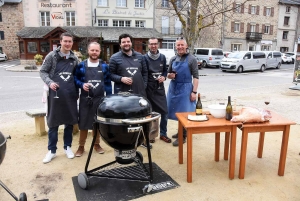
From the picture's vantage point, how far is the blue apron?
4.31m

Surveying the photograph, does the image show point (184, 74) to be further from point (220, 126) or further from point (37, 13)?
point (37, 13)

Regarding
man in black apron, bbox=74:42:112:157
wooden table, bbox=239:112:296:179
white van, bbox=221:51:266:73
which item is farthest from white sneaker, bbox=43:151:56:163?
white van, bbox=221:51:266:73

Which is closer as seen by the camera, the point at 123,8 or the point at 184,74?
the point at 184,74

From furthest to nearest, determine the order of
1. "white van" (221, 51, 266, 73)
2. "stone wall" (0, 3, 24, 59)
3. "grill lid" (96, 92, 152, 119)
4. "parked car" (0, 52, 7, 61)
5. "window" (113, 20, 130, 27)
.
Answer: "stone wall" (0, 3, 24, 59) < "parked car" (0, 52, 7, 61) < "window" (113, 20, 130, 27) < "white van" (221, 51, 266, 73) < "grill lid" (96, 92, 152, 119)

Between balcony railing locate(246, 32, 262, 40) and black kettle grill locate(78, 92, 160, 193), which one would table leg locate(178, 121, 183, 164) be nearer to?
black kettle grill locate(78, 92, 160, 193)

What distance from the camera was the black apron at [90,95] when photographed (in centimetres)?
377

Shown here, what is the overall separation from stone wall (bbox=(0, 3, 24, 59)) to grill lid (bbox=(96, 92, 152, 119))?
119 ft

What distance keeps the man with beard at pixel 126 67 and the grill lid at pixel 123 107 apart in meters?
1.00

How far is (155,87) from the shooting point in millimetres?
4480

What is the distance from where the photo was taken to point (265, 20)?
1439 inches

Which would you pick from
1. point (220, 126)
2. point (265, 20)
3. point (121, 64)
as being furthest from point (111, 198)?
point (265, 20)

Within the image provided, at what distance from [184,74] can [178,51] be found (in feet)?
1.31

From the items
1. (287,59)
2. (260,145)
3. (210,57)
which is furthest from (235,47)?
(260,145)

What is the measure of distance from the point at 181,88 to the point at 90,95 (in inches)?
59.9
